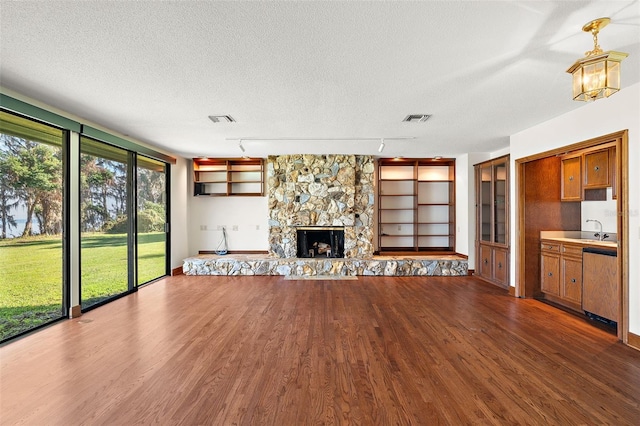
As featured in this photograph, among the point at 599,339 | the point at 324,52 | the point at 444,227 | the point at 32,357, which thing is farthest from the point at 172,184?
the point at 599,339

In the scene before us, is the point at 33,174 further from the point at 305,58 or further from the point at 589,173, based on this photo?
the point at 589,173

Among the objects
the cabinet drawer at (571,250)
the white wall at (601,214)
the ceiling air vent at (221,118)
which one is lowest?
the cabinet drawer at (571,250)

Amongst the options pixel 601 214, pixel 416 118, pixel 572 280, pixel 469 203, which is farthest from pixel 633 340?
pixel 469 203

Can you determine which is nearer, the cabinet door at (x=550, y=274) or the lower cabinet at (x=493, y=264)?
the cabinet door at (x=550, y=274)

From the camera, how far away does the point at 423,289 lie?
519 cm

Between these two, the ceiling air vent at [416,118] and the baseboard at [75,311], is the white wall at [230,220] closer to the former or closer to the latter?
the baseboard at [75,311]

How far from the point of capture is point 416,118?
3.93 meters

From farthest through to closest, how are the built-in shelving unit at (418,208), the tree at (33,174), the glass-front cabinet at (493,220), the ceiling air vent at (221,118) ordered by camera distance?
the built-in shelving unit at (418,208), the glass-front cabinet at (493,220), the ceiling air vent at (221,118), the tree at (33,174)

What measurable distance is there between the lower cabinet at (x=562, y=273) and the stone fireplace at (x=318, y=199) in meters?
3.13

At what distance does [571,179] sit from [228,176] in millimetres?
6440

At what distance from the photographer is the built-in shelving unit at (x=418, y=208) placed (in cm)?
716

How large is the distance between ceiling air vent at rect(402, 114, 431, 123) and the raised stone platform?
10.5ft

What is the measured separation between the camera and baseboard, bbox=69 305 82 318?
3.78 metres

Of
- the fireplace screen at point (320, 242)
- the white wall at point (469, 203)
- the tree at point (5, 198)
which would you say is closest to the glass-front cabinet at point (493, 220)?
the white wall at point (469, 203)
